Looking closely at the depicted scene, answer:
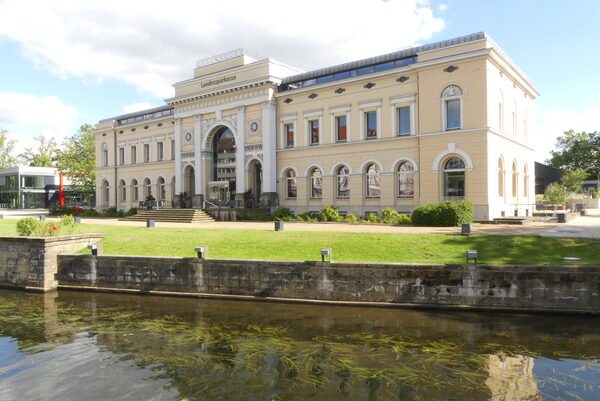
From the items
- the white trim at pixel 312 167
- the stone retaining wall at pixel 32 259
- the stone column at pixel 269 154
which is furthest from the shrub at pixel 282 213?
the stone retaining wall at pixel 32 259

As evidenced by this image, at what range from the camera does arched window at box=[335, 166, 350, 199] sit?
32344mm

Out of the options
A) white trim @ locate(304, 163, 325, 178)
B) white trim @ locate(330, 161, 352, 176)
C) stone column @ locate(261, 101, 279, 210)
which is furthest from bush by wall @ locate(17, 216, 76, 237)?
white trim @ locate(330, 161, 352, 176)

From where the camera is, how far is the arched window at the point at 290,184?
35.5 m

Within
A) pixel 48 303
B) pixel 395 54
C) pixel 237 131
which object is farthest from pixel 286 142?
pixel 48 303

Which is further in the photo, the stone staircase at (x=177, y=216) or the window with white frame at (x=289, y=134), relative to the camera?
the window with white frame at (x=289, y=134)

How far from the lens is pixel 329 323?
441 inches

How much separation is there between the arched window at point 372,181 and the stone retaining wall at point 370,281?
18.4 meters

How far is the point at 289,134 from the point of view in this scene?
35.9 m

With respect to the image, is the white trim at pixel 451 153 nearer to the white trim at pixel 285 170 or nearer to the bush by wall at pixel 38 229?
the white trim at pixel 285 170

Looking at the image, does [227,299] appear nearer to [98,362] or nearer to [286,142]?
[98,362]

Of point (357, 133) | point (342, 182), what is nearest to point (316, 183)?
point (342, 182)

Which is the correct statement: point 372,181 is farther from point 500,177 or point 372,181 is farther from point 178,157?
point 178,157

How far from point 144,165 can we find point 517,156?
37.9 metres

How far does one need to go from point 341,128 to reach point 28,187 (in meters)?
67.4
